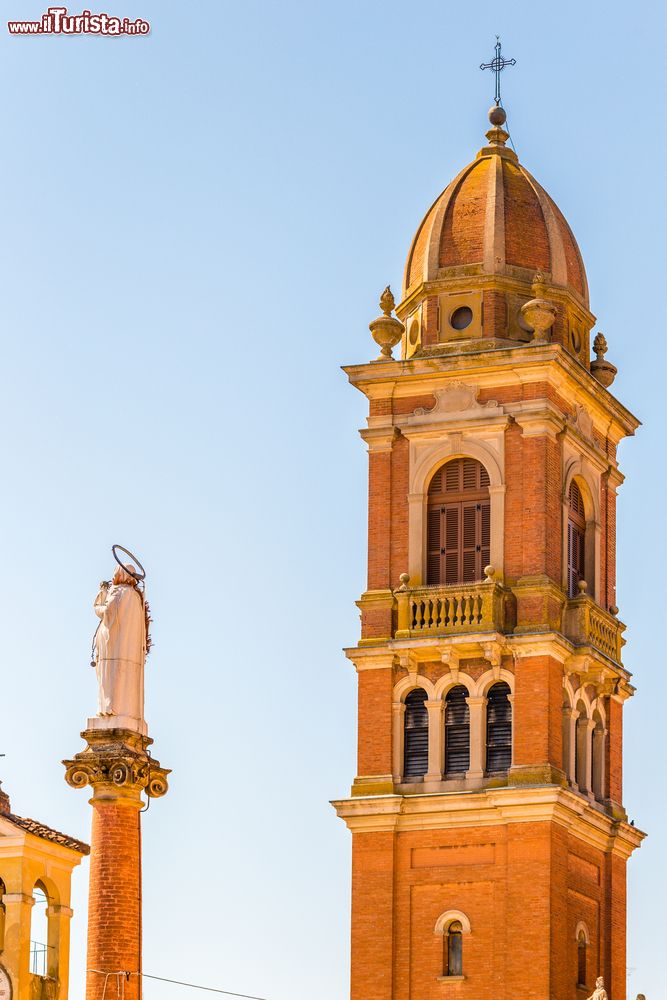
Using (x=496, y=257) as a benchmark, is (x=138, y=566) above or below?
below

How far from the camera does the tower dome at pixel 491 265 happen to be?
6506 cm

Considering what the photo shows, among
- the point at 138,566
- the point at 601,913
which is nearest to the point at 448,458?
the point at 601,913

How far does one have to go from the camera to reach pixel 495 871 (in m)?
60.8

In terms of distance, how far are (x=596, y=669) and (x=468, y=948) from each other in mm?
6891

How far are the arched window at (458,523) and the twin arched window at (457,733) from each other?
8.53 feet

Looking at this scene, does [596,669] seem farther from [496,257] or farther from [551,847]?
[496,257]

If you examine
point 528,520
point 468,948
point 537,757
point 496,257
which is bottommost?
point 468,948

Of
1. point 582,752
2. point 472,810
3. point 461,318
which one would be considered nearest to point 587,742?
point 582,752

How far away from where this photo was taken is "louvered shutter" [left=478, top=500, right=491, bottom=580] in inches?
2490

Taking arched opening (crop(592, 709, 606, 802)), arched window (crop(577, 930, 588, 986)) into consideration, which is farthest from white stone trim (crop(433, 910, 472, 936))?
arched opening (crop(592, 709, 606, 802))

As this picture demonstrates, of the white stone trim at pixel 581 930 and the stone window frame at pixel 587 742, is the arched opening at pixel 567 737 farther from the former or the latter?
the white stone trim at pixel 581 930

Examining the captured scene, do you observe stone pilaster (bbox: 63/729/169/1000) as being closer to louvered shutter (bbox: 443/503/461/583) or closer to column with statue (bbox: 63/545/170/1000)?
column with statue (bbox: 63/545/170/1000)

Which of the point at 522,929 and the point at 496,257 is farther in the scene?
the point at 496,257

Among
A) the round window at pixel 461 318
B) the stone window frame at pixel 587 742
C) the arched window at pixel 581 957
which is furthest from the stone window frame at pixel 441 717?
the round window at pixel 461 318
